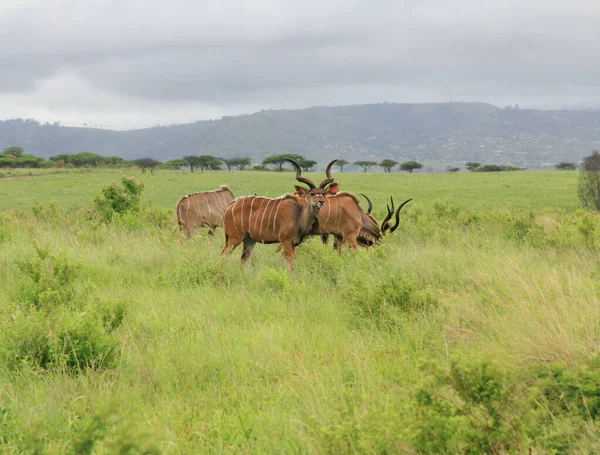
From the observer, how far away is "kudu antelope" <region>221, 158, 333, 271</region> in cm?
947

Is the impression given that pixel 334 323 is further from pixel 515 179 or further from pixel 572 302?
pixel 515 179

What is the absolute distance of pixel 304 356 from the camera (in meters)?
4.34

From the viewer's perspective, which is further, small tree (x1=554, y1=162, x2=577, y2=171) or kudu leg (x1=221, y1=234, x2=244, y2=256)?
small tree (x1=554, y1=162, x2=577, y2=171)

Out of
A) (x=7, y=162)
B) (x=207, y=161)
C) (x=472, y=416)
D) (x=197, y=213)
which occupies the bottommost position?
(x=197, y=213)

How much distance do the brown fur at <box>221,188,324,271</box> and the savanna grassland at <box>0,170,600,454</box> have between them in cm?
104

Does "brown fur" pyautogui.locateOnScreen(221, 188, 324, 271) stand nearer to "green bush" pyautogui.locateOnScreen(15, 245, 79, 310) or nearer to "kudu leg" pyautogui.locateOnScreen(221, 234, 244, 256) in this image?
"kudu leg" pyautogui.locateOnScreen(221, 234, 244, 256)

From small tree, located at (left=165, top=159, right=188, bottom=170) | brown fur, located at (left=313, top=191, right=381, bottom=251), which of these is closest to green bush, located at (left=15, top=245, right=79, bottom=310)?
brown fur, located at (left=313, top=191, right=381, bottom=251)

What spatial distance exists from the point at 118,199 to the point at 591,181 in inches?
764

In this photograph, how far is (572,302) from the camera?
4836mm

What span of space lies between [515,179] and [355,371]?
139ft

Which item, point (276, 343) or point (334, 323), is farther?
point (334, 323)

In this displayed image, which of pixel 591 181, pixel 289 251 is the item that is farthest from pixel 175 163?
pixel 289 251

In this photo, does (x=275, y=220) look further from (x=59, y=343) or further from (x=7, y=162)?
(x=7, y=162)

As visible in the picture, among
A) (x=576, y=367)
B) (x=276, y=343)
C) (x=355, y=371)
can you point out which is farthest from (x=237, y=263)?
(x=576, y=367)
